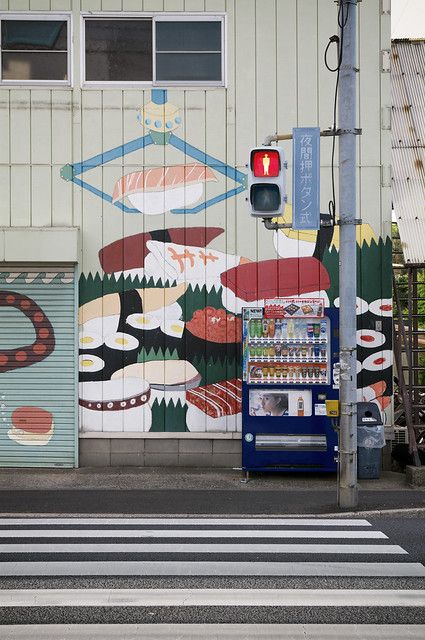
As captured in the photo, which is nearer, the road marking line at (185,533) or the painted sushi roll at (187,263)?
the road marking line at (185,533)

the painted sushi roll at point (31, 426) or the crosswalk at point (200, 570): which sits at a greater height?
the painted sushi roll at point (31, 426)

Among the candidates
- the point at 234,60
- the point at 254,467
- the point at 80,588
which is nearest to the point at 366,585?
the point at 80,588

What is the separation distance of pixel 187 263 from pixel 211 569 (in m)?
6.06

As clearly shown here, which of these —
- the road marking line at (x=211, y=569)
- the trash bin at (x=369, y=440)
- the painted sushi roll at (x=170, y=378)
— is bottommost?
the road marking line at (x=211, y=569)

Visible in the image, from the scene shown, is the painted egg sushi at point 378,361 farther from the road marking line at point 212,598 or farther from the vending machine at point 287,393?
the road marking line at point 212,598

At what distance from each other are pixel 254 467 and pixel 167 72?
Answer: 6.44m

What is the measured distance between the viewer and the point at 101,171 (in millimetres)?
12578

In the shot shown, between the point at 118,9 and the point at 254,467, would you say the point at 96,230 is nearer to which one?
the point at 118,9

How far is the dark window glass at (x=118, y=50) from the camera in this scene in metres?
12.6

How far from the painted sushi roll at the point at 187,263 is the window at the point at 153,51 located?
269 cm

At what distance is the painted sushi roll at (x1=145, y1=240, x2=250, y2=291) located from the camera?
12.5 meters

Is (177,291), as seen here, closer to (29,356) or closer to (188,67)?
(29,356)

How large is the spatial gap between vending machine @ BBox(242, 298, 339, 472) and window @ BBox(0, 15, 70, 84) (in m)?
5.13

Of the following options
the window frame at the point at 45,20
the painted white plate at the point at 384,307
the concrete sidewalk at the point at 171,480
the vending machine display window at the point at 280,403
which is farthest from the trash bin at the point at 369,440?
the window frame at the point at 45,20
